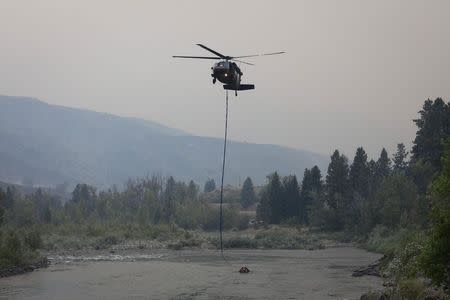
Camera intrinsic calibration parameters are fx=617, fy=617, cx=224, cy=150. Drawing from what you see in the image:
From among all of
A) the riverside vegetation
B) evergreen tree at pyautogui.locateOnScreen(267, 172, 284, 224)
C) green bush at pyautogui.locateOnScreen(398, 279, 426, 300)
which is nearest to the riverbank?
the riverside vegetation

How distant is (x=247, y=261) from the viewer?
224ft

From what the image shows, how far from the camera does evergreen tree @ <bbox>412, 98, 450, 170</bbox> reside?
8556 cm

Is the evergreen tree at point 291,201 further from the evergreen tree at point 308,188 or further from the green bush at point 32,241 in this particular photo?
the green bush at point 32,241

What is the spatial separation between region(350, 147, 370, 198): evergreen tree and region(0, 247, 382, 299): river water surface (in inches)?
1842

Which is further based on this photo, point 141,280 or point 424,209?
point 424,209

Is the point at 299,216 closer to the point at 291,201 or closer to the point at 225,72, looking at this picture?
the point at 291,201

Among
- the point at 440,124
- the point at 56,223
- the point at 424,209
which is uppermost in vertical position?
the point at 440,124

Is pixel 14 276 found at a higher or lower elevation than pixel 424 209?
lower

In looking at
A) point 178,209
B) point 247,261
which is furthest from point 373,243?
point 178,209

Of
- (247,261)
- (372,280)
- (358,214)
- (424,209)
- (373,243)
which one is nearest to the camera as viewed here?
(372,280)

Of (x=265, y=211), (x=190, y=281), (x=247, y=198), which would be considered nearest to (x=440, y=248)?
(x=190, y=281)

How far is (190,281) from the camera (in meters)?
47.1

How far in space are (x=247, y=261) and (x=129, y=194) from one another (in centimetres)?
11593

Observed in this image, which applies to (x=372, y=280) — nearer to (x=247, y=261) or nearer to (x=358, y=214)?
(x=247, y=261)
